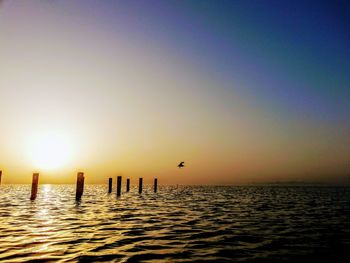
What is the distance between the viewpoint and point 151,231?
14172mm

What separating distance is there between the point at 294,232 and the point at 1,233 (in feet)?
44.1

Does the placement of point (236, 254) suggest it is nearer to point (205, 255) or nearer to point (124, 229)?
point (205, 255)

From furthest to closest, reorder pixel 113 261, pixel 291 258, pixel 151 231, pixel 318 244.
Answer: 1. pixel 151 231
2. pixel 318 244
3. pixel 291 258
4. pixel 113 261

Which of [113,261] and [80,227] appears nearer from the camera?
[113,261]

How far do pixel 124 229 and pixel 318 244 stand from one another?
8644mm

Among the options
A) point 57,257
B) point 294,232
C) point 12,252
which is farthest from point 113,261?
point 294,232

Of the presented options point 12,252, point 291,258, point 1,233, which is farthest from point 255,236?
point 1,233

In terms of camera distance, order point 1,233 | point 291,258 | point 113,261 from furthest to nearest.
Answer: point 1,233
point 291,258
point 113,261

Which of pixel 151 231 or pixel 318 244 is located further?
pixel 151 231

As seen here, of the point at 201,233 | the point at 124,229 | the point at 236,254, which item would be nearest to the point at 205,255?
the point at 236,254

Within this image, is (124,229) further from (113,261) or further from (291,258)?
(291,258)

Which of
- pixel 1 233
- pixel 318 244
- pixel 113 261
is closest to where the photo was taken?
pixel 113 261

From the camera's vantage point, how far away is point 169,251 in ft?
33.4

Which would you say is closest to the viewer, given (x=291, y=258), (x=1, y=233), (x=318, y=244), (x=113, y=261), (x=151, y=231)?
(x=113, y=261)
